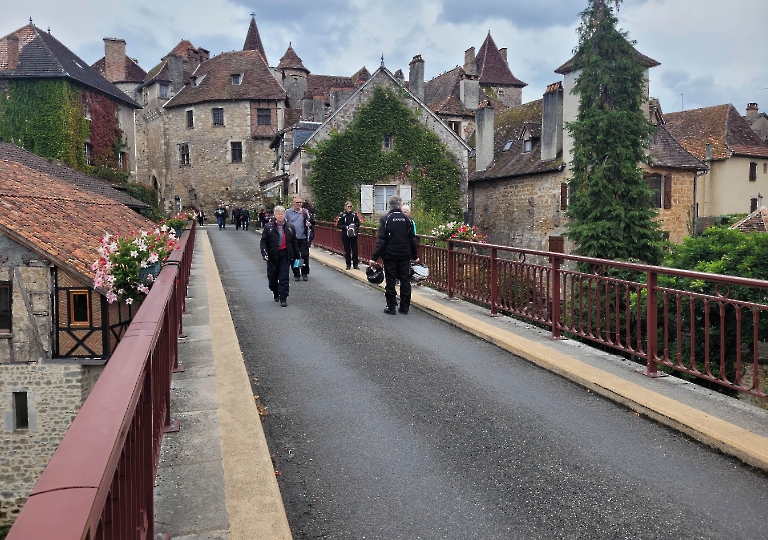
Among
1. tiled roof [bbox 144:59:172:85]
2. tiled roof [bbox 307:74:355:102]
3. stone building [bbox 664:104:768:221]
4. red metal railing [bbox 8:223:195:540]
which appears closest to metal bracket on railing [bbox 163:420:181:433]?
red metal railing [bbox 8:223:195:540]

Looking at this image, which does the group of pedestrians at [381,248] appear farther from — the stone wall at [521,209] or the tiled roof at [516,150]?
the tiled roof at [516,150]

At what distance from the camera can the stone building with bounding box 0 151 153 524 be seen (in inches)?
886

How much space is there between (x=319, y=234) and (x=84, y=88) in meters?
25.1

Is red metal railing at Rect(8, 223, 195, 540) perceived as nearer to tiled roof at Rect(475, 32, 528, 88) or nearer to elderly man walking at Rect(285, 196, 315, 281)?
elderly man walking at Rect(285, 196, 315, 281)

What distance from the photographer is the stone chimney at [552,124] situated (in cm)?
3516

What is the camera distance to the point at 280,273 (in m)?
12.0

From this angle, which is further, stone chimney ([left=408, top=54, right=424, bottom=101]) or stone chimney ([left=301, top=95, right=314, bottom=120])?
stone chimney ([left=301, top=95, right=314, bottom=120])

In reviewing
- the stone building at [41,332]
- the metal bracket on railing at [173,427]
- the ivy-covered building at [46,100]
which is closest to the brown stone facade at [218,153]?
the ivy-covered building at [46,100]

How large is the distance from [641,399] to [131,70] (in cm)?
6984

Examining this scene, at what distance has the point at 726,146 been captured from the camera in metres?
42.9

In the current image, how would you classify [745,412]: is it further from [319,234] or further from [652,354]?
[319,234]

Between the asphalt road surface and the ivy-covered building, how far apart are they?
38964 millimetres

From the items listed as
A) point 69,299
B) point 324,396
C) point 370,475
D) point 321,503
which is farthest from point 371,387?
point 69,299

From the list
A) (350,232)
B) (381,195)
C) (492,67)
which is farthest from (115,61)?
(350,232)
